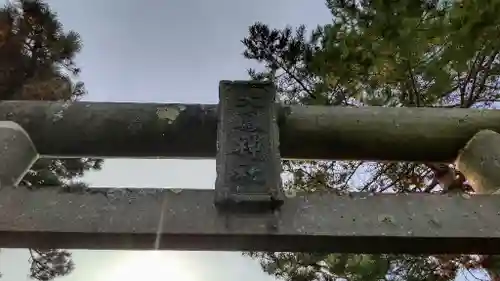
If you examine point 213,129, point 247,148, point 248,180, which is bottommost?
point 248,180

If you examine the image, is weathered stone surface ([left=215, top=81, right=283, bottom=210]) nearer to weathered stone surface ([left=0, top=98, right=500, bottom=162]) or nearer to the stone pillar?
weathered stone surface ([left=0, top=98, right=500, bottom=162])

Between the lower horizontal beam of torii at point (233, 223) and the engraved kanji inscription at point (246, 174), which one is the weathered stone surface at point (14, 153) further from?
the engraved kanji inscription at point (246, 174)

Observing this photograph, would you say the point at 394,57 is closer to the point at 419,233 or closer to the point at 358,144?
the point at 358,144

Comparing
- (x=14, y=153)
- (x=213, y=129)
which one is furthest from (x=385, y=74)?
(x=14, y=153)

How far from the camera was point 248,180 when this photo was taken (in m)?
2.01

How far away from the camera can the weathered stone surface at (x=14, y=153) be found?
2.18m

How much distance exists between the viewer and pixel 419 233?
188cm

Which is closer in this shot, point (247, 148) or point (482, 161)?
point (247, 148)

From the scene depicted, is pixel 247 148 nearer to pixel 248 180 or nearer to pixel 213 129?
pixel 248 180

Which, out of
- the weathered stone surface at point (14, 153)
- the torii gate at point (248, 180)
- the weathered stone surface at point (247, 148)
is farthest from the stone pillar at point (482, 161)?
the weathered stone surface at point (14, 153)

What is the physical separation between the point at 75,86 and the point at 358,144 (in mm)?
1692

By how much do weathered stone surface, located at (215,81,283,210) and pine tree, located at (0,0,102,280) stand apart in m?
1.05

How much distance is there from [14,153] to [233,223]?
39.6 inches

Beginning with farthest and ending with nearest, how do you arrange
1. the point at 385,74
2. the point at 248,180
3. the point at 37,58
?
the point at 385,74
the point at 37,58
the point at 248,180
